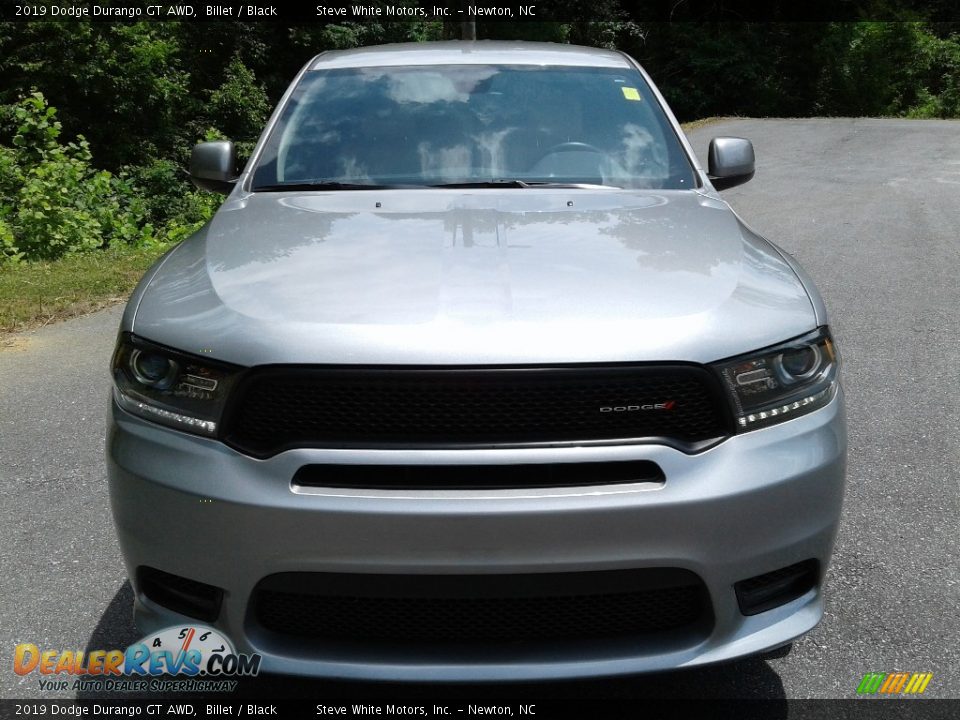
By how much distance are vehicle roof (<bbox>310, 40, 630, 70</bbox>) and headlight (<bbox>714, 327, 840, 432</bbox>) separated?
2153 millimetres

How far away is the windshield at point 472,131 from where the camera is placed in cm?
362

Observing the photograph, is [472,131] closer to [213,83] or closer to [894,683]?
[894,683]

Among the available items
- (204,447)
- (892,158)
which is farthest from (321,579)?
(892,158)

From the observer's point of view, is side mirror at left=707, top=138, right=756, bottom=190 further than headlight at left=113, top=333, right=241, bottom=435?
Yes

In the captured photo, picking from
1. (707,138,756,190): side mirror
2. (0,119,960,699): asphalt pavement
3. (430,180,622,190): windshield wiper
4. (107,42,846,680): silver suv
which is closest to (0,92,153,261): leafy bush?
(0,119,960,699): asphalt pavement

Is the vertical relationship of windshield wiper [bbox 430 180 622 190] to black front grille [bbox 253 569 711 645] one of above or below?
above

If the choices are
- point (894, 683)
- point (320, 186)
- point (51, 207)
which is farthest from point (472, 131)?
point (51, 207)

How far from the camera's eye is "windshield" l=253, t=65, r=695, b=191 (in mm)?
3619

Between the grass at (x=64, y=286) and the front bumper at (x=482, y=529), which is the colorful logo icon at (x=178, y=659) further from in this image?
the grass at (x=64, y=286)

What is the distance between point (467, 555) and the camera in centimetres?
214

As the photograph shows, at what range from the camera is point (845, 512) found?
155 inches

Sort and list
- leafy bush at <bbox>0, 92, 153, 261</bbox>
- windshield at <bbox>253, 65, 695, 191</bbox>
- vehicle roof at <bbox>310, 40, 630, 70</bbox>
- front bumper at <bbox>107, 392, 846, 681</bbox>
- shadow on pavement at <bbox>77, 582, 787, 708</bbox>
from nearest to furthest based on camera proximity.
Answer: front bumper at <bbox>107, 392, 846, 681</bbox>, shadow on pavement at <bbox>77, 582, 787, 708</bbox>, windshield at <bbox>253, 65, 695, 191</bbox>, vehicle roof at <bbox>310, 40, 630, 70</bbox>, leafy bush at <bbox>0, 92, 153, 261</bbox>

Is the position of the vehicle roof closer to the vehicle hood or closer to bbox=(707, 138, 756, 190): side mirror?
bbox=(707, 138, 756, 190): side mirror

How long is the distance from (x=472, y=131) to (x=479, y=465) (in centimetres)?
193
